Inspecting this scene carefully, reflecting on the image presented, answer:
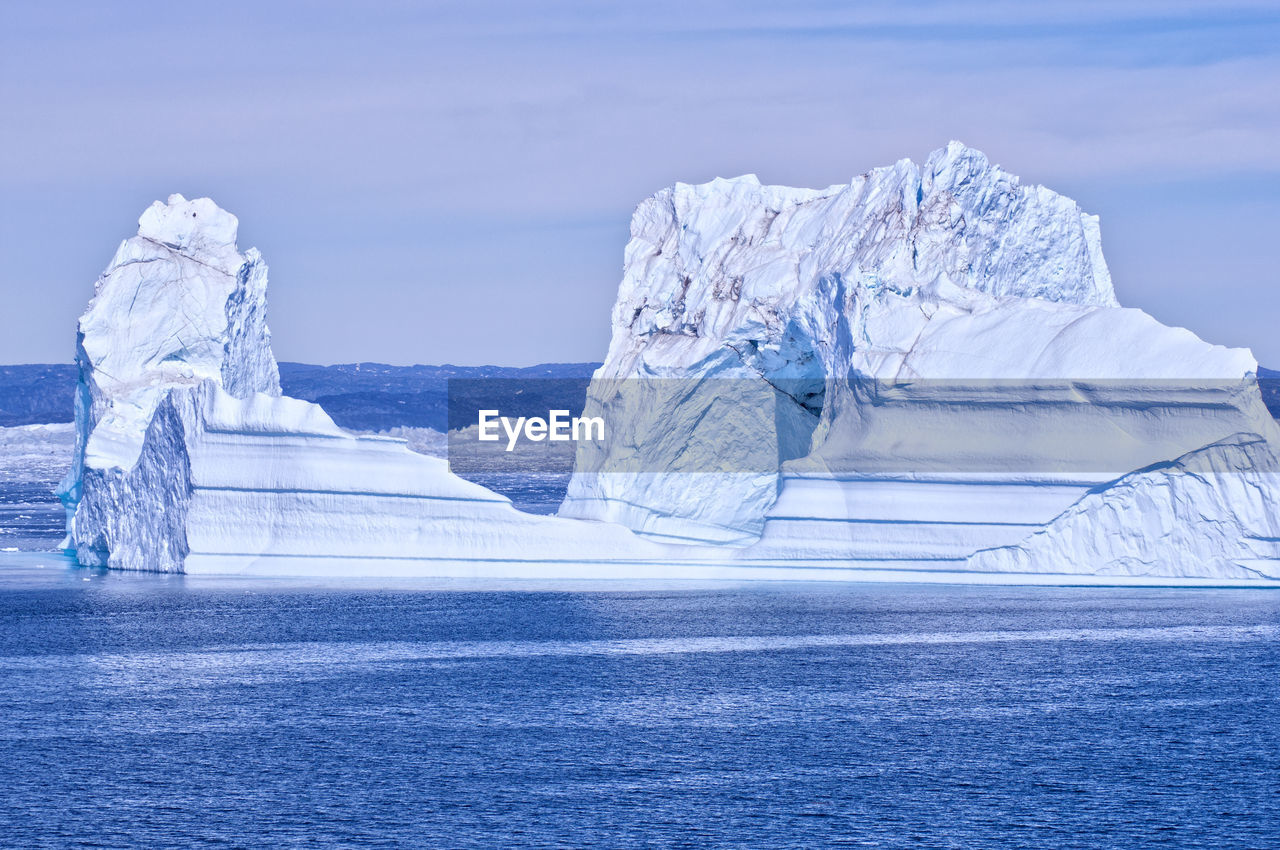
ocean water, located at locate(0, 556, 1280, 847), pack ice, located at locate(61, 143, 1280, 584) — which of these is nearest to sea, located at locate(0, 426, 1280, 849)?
ocean water, located at locate(0, 556, 1280, 847)

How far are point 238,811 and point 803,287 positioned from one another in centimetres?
1648

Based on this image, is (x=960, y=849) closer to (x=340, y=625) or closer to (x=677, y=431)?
(x=340, y=625)

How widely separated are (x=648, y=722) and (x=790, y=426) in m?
13.7

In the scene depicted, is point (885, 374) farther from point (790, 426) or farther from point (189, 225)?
point (189, 225)

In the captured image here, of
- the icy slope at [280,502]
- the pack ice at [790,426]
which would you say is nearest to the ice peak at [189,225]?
the pack ice at [790,426]

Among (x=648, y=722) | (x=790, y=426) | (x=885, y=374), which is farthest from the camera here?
(x=790, y=426)

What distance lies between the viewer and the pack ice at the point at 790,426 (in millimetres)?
23547

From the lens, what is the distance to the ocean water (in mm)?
12805

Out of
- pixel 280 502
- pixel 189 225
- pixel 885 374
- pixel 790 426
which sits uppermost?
pixel 189 225

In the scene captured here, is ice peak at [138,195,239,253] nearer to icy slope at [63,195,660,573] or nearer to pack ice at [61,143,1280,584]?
pack ice at [61,143,1280,584]

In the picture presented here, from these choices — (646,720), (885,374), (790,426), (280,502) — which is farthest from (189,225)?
(646,720)

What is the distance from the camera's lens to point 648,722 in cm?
1614

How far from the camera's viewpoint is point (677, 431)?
2906 cm

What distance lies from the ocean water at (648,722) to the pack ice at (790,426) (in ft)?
3.66
